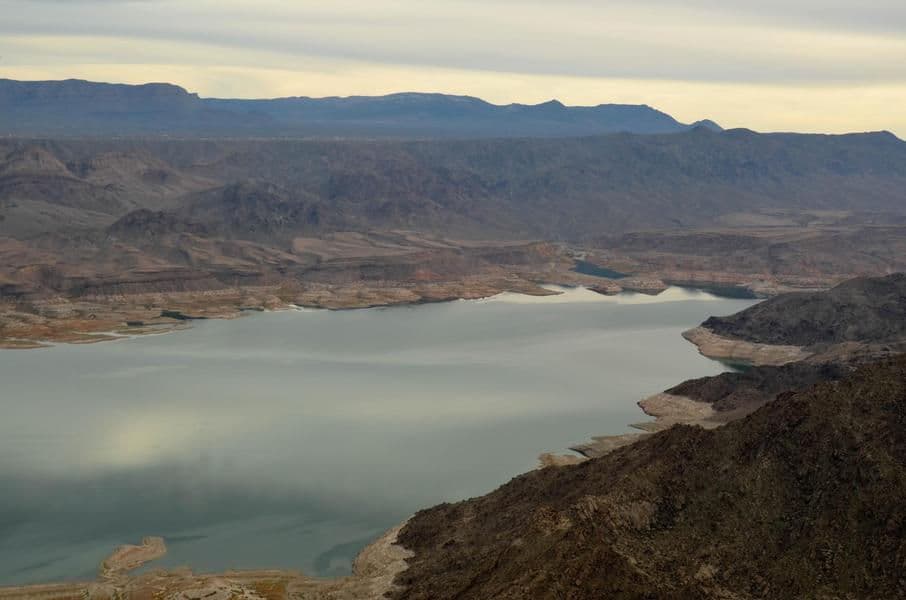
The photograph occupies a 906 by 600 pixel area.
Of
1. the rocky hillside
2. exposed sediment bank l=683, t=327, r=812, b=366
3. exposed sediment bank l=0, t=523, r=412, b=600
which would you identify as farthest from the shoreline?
exposed sediment bank l=0, t=523, r=412, b=600

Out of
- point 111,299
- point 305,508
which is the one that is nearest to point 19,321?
point 111,299

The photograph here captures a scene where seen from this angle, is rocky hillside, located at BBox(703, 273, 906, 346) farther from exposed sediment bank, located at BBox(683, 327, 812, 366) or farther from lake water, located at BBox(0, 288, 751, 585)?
lake water, located at BBox(0, 288, 751, 585)

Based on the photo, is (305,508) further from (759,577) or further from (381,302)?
(381,302)

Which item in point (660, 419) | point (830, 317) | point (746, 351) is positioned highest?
point (830, 317)

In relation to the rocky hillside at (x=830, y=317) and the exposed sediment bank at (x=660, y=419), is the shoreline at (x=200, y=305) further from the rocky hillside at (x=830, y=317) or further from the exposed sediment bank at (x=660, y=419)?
the exposed sediment bank at (x=660, y=419)

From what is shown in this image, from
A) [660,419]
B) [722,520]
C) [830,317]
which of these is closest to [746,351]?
[830,317]

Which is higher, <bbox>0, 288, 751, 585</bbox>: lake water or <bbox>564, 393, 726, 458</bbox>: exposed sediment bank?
<bbox>564, 393, 726, 458</bbox>: exposed sediment bank

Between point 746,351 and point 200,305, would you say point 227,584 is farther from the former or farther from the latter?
point 200,305
